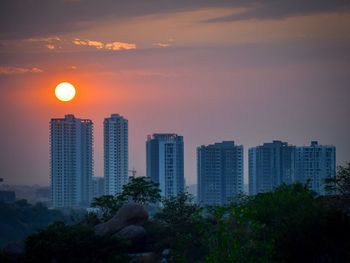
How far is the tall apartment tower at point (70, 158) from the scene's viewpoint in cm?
10231

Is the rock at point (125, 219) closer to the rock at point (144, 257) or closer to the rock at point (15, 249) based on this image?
the rock at point (144, 257)

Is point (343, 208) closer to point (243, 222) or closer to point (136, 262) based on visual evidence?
point (243, 222)

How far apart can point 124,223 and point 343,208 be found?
5852 mm

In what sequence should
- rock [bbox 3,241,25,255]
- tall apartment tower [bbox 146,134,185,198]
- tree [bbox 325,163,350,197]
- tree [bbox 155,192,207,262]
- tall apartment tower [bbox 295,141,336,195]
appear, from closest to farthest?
1. tree [bbox 325,163,350,197]
2. tree [bbox 155,192,207,262]
3. rock [bbox 3,241,25,255]
4. tall apartment tower [bbox 295,141,336,195]
5. tall apartment tower [bbox 146,134,185,198]

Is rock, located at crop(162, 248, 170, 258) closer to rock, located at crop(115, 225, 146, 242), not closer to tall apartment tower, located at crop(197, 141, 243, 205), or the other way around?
rock, located at crop(115, 225, 146, 242)

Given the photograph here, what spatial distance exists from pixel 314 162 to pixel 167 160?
1528cm

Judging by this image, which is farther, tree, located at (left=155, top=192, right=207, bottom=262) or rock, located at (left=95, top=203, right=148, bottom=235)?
rock, located at (left=95, top=203, right=148, bottom=235)

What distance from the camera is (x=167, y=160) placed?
91.3m

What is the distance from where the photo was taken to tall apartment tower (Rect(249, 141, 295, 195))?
85.9 meters

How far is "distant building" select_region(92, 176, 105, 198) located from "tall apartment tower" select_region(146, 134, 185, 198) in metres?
12.8

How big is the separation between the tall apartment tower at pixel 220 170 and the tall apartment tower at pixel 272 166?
166 cm

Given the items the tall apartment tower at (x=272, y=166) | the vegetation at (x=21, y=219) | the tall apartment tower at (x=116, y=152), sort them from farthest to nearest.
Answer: the tall apartment tower at (x=116, y=152) → the tall apartment tower at (x=272, y=166) → the vegetation at (x=21, y=219)

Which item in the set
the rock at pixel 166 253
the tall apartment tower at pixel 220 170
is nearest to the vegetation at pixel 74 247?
the rock at pixel 166 253

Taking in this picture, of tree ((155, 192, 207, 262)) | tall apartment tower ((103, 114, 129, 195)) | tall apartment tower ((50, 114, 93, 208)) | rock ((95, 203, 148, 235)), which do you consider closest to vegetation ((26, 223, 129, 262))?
rock ((95, 203, 148, 235))
